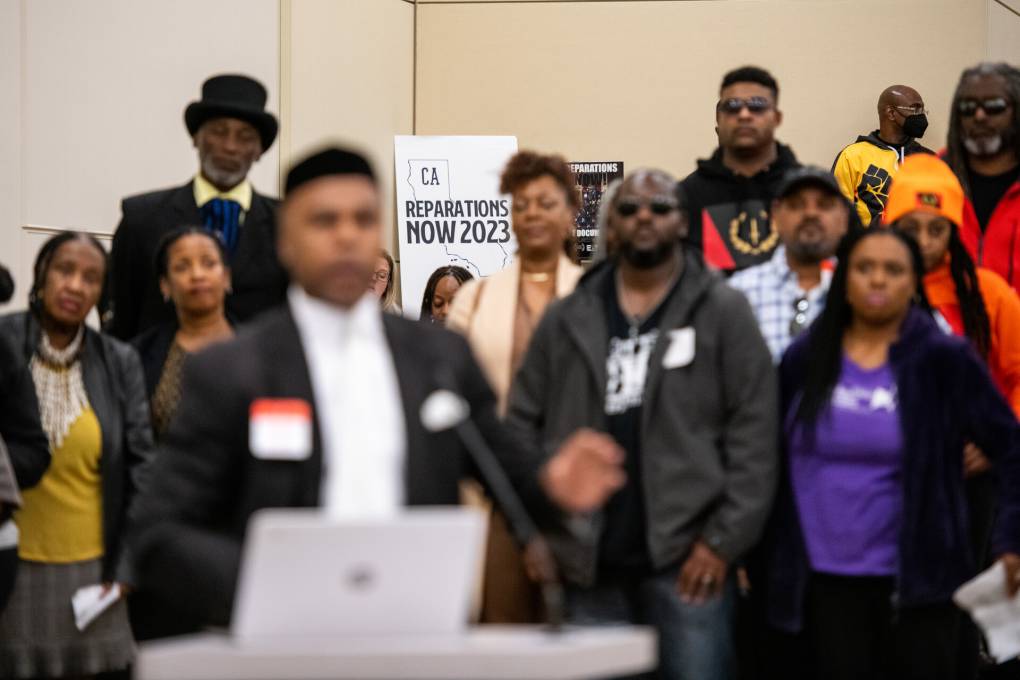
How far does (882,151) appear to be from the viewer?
8.77m

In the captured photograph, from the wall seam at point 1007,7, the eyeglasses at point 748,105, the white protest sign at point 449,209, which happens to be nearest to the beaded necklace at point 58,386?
the eyeglasses at point 748,105

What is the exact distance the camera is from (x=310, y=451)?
107 inches

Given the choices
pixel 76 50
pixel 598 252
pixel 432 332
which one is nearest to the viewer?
pixel 432 332

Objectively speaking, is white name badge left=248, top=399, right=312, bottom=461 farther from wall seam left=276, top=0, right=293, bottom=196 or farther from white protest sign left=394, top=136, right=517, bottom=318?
white protest sign left=394, top=136, right=517, bottom=318

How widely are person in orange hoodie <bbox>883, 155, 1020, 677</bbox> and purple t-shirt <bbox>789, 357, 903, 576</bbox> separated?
634 millimetres

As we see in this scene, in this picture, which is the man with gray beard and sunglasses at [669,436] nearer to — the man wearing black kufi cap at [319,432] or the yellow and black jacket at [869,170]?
the man wearing black kufi cap at [319,432]

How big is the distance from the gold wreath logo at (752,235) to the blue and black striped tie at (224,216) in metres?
1.61

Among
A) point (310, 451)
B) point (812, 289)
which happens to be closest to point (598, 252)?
point (812, 289)

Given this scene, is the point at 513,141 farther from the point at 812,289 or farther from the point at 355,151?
the point at 355,151

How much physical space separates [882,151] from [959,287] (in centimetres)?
415

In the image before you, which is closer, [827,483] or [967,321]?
[827,483]

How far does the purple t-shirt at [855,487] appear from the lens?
413 centimetres

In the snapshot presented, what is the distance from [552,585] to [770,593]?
1.86 metres

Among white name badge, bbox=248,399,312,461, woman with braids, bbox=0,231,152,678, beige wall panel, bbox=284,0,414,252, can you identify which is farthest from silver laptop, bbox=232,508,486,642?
beige wall panel, bbox=284,0,414,252
